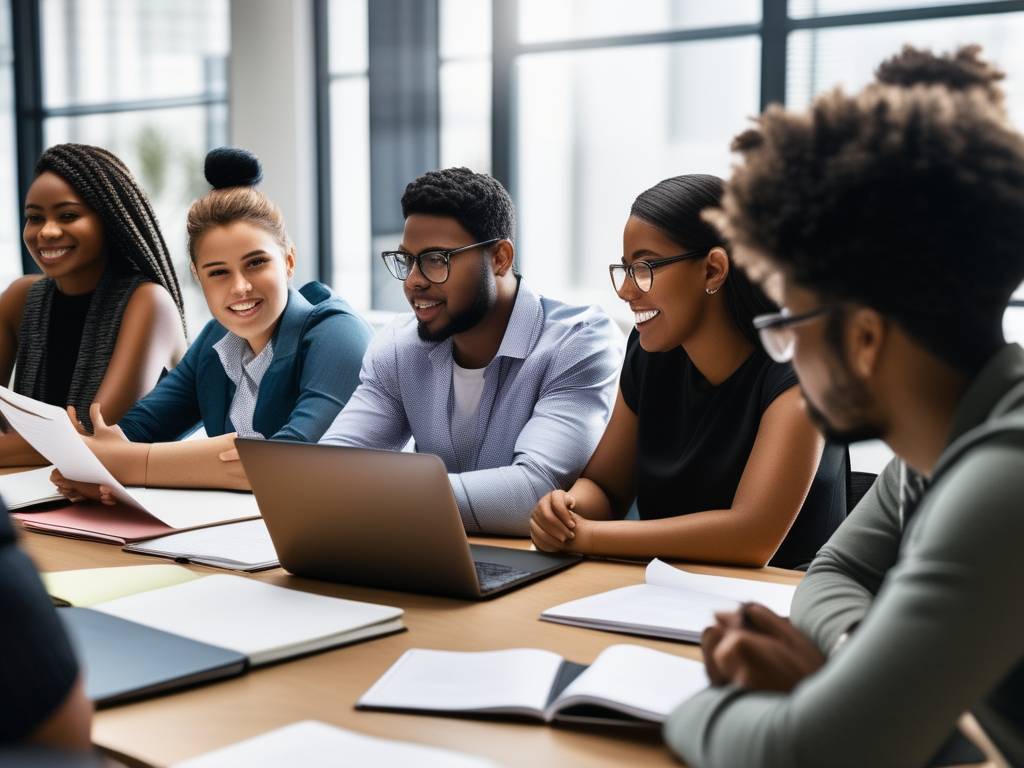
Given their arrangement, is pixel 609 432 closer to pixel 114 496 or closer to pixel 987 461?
pixel 114 496

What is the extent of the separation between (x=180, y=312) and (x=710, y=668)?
93.6 inches

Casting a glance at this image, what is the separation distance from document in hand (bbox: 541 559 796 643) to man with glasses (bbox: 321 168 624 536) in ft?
1.72

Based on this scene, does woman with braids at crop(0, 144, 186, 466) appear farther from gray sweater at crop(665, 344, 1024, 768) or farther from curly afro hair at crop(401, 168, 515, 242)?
gray sweater at crop(665, 344, 1024, 768)

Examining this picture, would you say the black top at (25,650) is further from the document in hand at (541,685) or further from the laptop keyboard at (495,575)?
the laptop keyboard at (495,575)

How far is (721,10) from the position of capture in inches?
176

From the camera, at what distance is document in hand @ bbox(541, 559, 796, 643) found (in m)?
1.25

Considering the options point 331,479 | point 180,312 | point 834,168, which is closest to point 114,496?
point 331,479

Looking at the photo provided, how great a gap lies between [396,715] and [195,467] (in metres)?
1.25

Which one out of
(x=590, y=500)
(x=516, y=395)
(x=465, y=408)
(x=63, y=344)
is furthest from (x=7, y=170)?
(x=590, y=500)

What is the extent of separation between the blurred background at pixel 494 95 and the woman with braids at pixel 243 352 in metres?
2.43

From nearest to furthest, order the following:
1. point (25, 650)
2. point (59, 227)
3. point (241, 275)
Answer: point (25, 650), point (241, 275), point (59, 227)

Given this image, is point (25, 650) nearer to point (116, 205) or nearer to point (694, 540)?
point (694, 540)

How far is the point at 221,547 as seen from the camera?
1681 mm

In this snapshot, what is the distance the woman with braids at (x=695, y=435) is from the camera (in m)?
1.61
